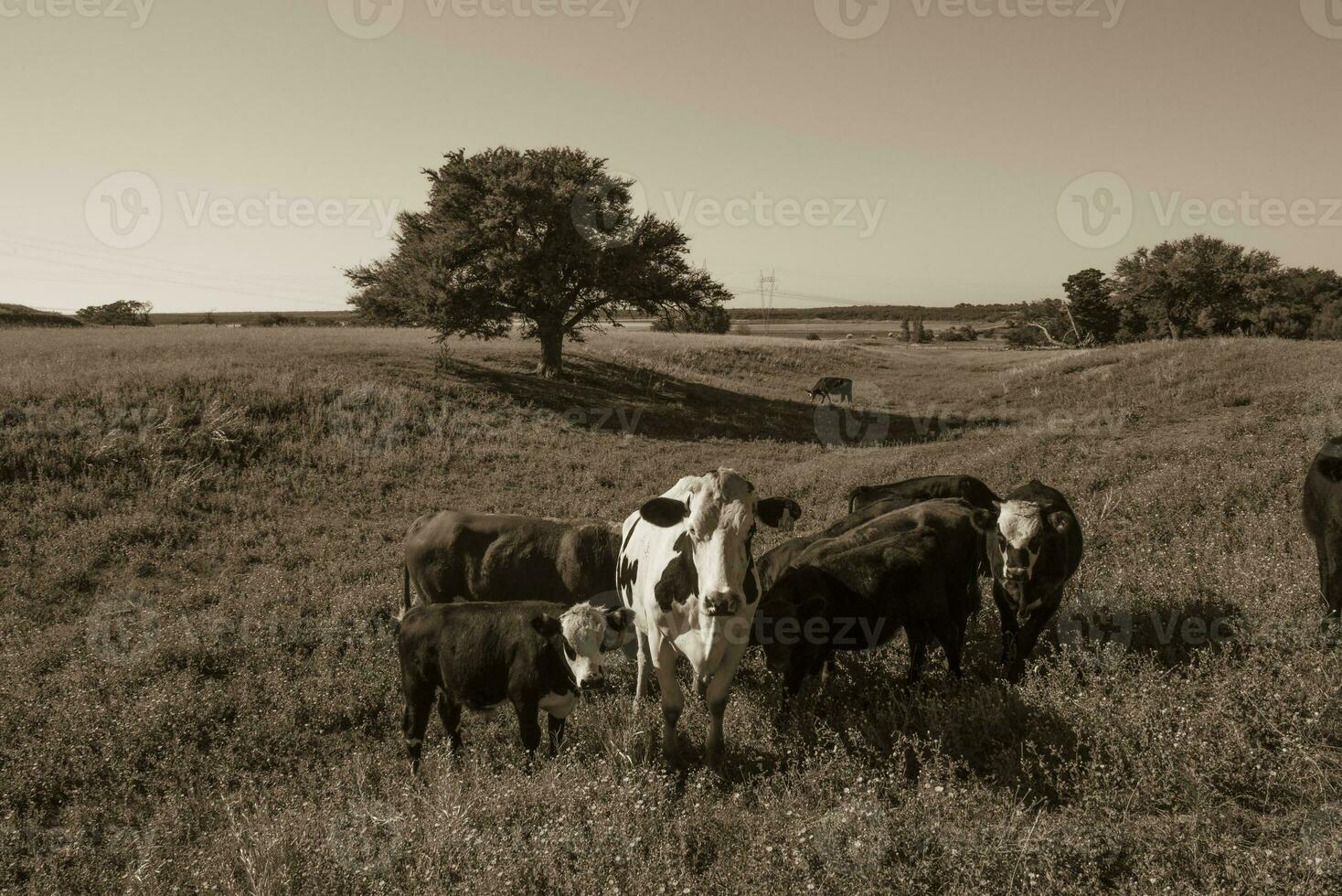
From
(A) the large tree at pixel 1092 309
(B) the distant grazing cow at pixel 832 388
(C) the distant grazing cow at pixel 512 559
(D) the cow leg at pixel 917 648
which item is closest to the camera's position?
(D) the cow leg at pixel 917 648

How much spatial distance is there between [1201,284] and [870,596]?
68955 millimetres

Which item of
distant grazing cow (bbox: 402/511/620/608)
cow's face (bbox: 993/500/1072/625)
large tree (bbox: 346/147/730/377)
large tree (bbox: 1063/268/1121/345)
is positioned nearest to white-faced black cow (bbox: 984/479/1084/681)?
cow's face (bbox: 993/500/1072/625)

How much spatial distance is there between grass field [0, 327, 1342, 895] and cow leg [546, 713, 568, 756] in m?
0.18

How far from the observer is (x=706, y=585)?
223 inches

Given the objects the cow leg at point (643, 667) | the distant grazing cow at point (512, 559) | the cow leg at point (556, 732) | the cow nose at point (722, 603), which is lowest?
the cow leg at point (556, 732)

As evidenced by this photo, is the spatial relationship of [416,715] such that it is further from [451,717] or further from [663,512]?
[663,512]

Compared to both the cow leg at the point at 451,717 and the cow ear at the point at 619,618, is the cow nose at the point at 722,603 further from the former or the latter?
the cow leg at the point at 451,717

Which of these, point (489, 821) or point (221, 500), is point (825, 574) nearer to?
point (489, 821)

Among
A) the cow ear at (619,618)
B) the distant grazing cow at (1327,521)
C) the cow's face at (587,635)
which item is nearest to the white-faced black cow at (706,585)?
the cow ear at (619,618)

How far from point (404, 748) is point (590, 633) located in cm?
233

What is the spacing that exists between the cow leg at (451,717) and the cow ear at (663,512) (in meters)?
2.55

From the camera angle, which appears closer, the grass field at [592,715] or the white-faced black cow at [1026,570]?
the grass field at [592,715]

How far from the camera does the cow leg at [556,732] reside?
629 cm

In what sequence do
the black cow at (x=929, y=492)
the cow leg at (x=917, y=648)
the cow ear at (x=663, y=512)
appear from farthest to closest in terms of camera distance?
the black cow at (x=929, y=492) → the cow leg at (x=917, y=648) → the cow ear at (x=663, y=512)
